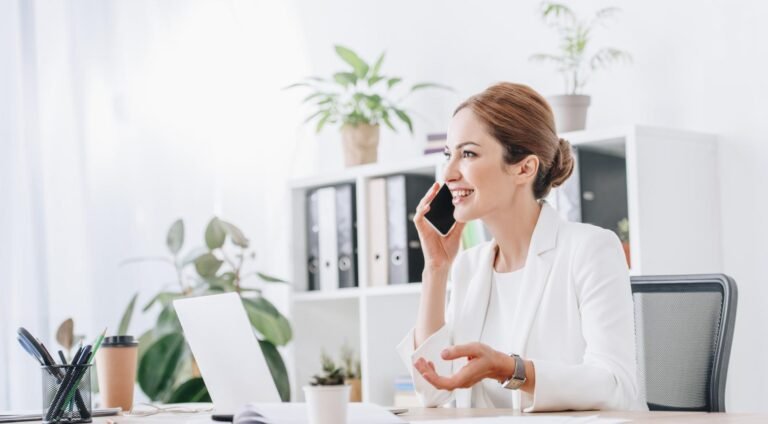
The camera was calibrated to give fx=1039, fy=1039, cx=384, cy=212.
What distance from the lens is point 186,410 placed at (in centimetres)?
194

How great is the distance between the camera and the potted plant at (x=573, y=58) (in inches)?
119

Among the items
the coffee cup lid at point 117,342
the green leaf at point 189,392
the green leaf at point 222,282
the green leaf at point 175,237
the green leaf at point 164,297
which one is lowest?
the green leaf at point 189,392

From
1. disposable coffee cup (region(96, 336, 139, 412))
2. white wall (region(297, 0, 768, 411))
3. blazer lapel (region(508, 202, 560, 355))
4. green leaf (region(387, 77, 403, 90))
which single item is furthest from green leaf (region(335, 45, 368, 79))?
disposable coffee cup (region(96, 336, 139, 412))

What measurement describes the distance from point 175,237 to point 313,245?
514 mm

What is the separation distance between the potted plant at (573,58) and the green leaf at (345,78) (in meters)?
0.64

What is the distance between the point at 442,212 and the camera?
2238 millimetres

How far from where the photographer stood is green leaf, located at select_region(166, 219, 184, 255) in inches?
137

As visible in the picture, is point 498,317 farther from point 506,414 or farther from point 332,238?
point 332,238

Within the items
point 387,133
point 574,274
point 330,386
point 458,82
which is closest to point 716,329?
point 574,274

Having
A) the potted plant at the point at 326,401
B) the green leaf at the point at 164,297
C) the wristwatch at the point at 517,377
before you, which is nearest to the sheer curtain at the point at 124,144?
the green leaf at the point at 164,297

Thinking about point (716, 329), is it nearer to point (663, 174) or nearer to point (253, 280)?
point (663, 174)

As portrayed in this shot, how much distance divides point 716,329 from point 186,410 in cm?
99

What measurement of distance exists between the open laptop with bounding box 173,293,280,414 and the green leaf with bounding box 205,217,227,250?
177 cm

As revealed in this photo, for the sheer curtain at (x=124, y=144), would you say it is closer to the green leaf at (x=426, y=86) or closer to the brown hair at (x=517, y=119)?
the green leaf at (x=426, y=86)
